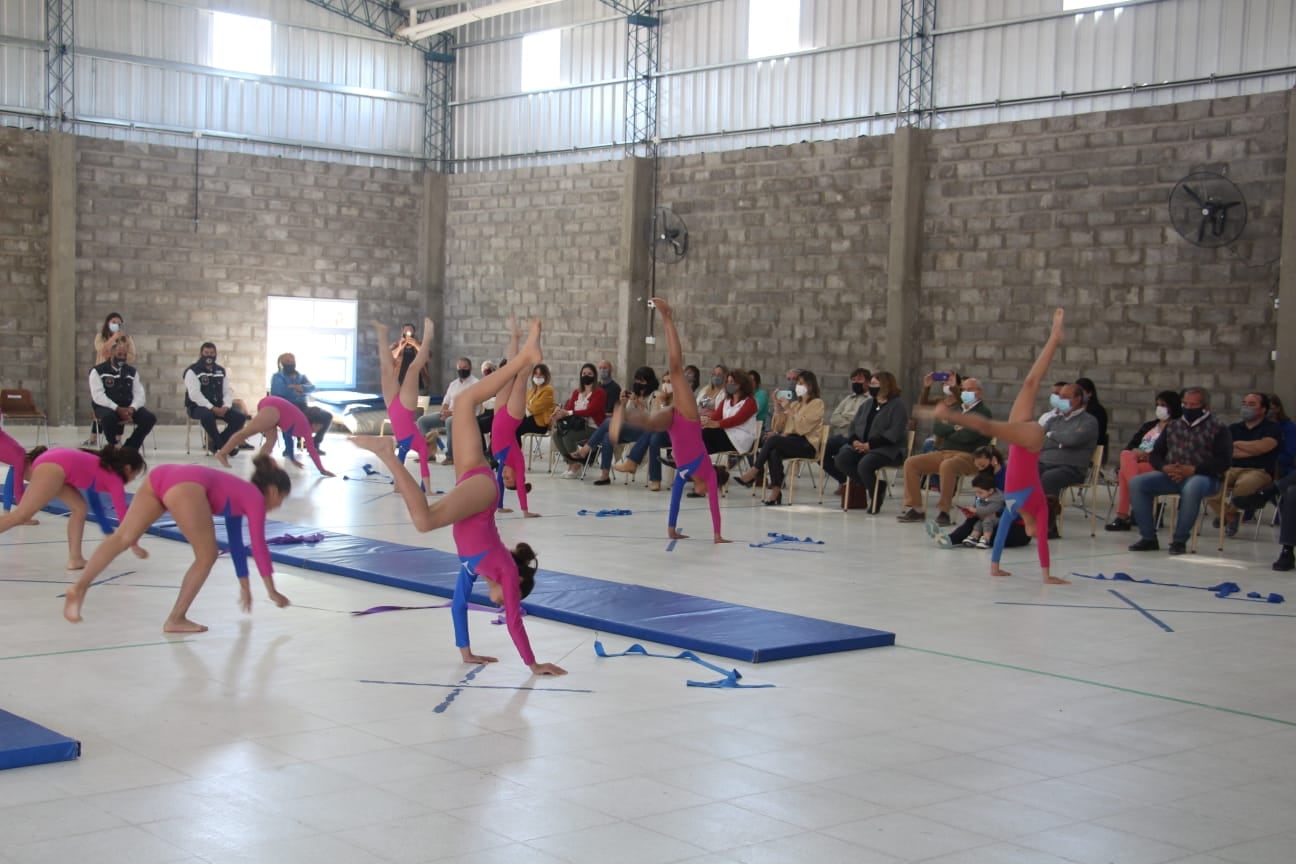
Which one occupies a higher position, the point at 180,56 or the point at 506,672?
the point at 180,56

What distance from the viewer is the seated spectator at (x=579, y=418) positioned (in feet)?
45.6

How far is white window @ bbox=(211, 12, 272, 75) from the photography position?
64.3ft

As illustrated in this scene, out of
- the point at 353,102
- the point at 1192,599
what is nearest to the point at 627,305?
the point at 353,102

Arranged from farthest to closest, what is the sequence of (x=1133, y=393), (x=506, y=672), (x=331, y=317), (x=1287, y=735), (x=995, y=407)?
(x=331, y=317) → (x=995, y=407) → (x=1133, y=393) → (x=506, y=672) → (x=1287, y=735)

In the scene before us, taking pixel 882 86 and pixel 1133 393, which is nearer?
pixel 1133 393

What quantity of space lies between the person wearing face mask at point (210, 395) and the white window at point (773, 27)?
7906mm

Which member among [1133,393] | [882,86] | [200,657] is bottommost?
[200,657]

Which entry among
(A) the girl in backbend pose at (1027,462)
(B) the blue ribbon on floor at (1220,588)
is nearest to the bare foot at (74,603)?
(A) the girl in backbend pose at (1027,462)

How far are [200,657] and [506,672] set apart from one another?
1.30 metres

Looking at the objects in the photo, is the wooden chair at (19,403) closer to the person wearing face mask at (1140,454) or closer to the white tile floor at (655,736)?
the white tile floor at (655,736)

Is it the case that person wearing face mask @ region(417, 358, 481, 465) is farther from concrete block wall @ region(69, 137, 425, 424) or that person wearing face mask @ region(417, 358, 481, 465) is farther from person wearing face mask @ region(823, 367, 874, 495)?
concrete block wall @ region(69, 137, 425, 424)

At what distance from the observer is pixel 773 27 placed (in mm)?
17375

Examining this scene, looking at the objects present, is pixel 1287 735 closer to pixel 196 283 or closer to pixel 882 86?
pixel 882 86

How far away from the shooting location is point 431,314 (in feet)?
70.9
